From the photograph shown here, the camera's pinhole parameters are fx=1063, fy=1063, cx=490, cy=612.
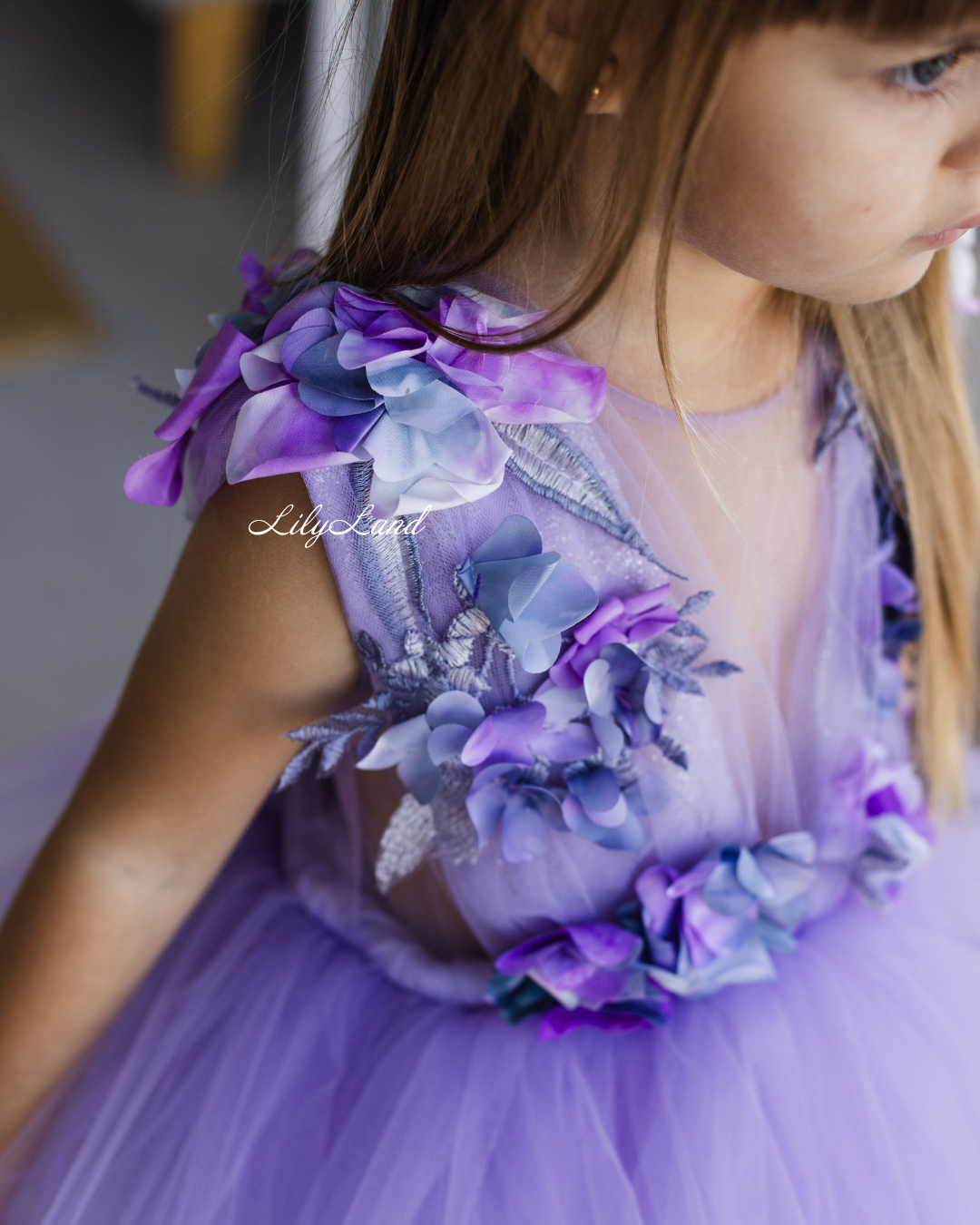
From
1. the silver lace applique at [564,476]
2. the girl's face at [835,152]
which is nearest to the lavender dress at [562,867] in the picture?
the silver lace applique at [564,476]

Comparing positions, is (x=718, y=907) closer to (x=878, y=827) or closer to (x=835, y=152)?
(x=878, y=827)

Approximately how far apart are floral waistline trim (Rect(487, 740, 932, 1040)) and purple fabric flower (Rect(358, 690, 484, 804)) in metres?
0.16

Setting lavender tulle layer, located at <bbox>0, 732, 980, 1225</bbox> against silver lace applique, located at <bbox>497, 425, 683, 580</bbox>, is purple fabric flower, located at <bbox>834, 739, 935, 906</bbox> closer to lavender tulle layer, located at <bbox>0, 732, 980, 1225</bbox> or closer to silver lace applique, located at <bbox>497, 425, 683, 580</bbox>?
lavender tulle layer, located at <bbox>0, 732, 980, 1225</bbox>

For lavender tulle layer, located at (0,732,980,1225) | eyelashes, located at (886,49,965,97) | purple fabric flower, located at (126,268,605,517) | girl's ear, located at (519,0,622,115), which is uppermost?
girl's ear, located at (519,0,622,115)

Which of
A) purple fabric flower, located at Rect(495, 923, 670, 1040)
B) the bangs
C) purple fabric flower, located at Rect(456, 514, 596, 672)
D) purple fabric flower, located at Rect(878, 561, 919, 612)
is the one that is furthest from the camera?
purple fabric flower, located at Rect(878, 561, 919, 612)

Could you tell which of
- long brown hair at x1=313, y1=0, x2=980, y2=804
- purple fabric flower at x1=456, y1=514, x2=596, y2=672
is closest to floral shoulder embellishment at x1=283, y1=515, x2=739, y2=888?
purple fabric flower at x1=456, y1=514, x2=596, y2=672

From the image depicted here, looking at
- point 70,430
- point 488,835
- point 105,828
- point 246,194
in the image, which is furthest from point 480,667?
point 246,194

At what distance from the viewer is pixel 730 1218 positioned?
58 cm

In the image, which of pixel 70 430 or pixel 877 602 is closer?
pixel 877 602

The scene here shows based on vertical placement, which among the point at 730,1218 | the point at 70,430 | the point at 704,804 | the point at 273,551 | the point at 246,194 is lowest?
the point at 730,1218

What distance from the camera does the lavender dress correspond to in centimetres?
53

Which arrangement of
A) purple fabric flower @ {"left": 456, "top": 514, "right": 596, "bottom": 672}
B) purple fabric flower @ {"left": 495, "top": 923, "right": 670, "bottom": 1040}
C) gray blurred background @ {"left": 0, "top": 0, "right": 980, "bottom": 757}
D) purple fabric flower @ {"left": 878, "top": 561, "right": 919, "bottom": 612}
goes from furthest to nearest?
gray blurred background @ {"left": 0, "top": 0, "right": 980, "bottom": 757}
purple fabric flower @ {"left": 878, "top": 561, "right": 919, "bottom": 612}
purple fabric flower @ {"left": 495, "top": 923, "right": 670, "bottom": 1040}
purple fabric flower @ {"left": 456, "top": 514, "right": 596, "bottom": 672}

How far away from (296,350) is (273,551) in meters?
0.10

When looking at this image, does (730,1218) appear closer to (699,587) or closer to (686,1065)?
(686,1065)
